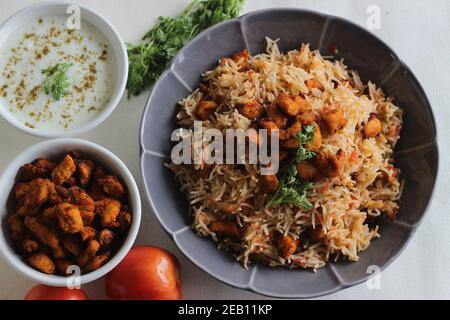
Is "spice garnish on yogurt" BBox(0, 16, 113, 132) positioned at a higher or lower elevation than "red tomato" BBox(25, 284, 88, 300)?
higher

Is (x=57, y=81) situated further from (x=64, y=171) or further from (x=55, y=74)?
(x=64, y=171)

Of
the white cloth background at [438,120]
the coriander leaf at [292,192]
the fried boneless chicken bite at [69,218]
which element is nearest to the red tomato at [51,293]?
the white cloth background at [438,120]

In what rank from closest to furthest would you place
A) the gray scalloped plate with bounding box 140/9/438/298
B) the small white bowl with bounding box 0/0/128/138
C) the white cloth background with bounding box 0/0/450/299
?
the gray scalloped plate with bounding box 140/9/438/298 → the small white bowl with bounding box 0/0/128/138 → the white cloth background with bounding box 0/0/450/299

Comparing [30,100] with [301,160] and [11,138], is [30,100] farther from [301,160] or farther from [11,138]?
[301,160]

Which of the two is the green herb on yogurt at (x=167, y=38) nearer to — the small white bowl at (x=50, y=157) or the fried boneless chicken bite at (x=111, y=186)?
the small white bowl at (x=50, y=157)

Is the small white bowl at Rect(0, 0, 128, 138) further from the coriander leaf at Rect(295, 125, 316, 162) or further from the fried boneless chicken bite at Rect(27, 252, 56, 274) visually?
the coriander leaf at Rect(295, 125, 316, 162)

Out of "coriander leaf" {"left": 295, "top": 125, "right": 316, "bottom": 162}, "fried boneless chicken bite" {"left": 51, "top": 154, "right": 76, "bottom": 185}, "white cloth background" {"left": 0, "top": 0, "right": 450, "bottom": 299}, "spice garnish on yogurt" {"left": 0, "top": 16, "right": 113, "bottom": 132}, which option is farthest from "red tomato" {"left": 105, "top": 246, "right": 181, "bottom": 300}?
"coriander leaf" {"left": 295, "top": 125, "right": 316, "bottom": 162}

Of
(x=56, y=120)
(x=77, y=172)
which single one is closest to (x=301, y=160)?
(x=77, y=172)
